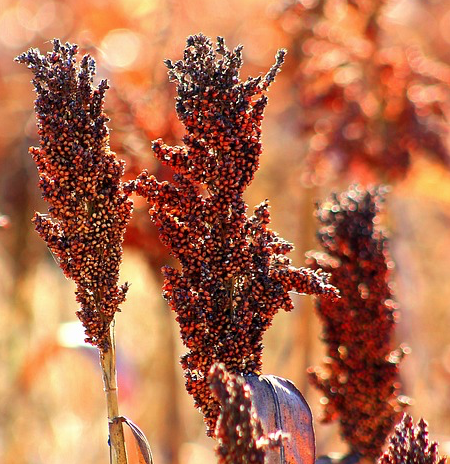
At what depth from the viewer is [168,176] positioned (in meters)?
3.77

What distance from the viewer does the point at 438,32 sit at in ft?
34.4

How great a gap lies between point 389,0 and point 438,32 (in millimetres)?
6442

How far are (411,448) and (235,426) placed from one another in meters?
0.45

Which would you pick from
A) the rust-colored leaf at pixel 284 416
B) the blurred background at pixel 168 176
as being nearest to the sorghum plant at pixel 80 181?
the rust-colored leaf at pixel 284 416

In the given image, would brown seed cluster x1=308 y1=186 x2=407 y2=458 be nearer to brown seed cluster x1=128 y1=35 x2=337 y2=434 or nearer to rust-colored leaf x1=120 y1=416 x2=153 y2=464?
brown seed cluster x1=128 y1=35 x2=337 y2=434

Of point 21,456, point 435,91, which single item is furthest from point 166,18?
point 21,456

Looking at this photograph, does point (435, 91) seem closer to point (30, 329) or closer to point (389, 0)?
point (389, 0)

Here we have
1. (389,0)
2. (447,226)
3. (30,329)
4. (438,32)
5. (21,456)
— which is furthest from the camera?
(438,32)

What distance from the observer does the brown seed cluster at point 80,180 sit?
67.2 inches

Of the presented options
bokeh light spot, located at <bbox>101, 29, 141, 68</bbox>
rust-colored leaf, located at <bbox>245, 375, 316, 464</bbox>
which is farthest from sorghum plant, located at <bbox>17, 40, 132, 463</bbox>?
bokeh light spot, located at <bbox>101, 29, 141, 68</bbox>

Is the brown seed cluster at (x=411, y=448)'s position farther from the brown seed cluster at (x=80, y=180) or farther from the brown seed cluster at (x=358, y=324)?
the brown seed cluster at (x=80, y=180)

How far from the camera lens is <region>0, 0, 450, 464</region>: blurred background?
430 cm

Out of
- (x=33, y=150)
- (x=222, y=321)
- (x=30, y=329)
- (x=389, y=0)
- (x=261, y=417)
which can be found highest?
(x=389, y=0)

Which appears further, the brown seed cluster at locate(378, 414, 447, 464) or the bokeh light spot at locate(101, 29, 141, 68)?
the bokeh light spot at locate(101, 29, 141, 68)
